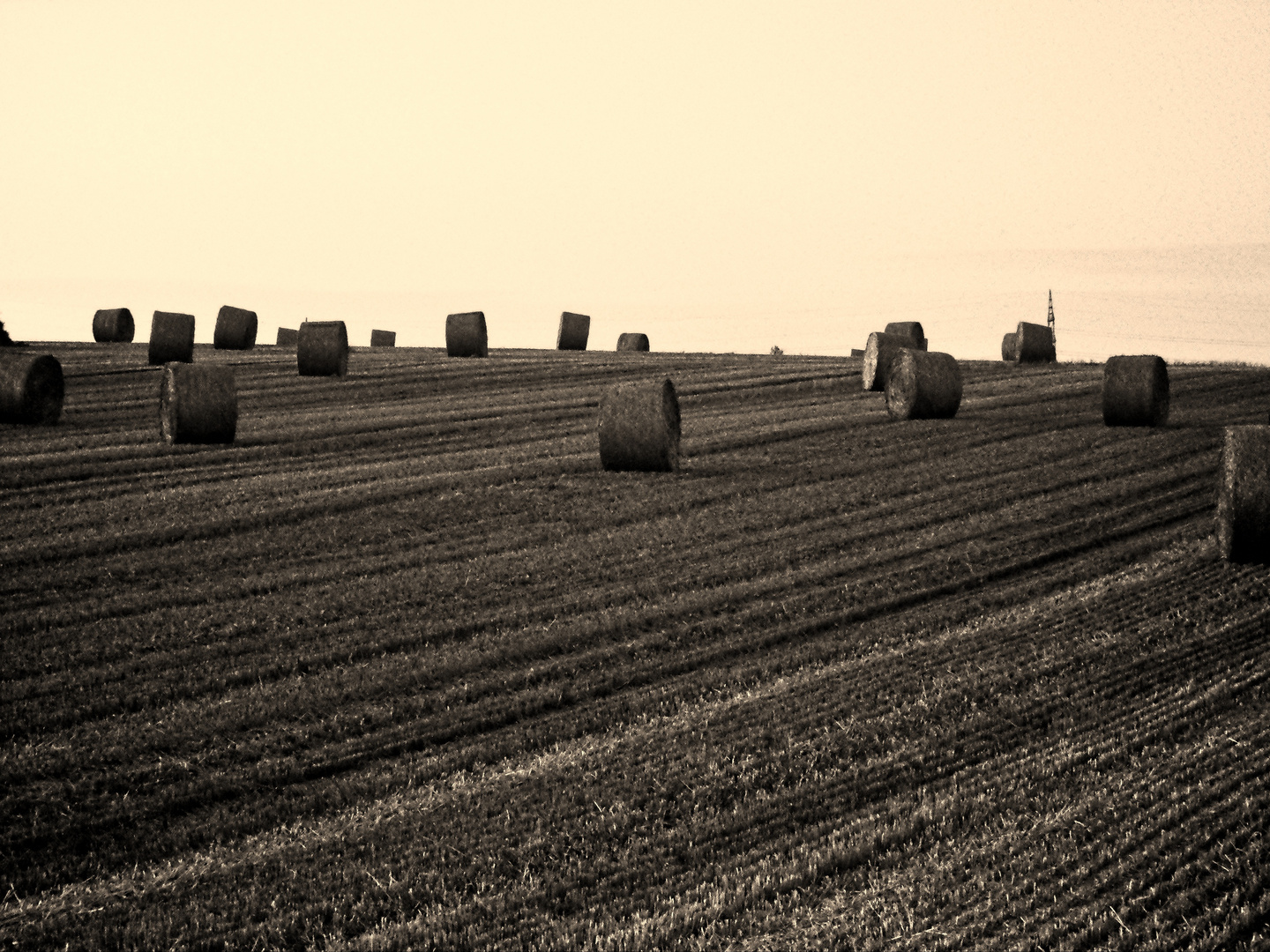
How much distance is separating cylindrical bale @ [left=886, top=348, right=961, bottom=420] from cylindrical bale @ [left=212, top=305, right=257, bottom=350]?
21263 mm

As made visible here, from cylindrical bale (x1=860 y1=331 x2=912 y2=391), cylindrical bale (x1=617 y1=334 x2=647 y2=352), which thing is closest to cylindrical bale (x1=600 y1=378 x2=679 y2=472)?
cylindrical bale (x1=860 y1=331 x2=912 y2=391)

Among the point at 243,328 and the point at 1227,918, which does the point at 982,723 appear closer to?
the point at 1227,918

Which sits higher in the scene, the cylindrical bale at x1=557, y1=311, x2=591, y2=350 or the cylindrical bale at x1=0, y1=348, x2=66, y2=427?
the cylindrical bale at x1=557, y1=311, x2=591, y2=350

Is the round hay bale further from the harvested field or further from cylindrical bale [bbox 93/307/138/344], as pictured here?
cylindrical bale [bbox 93/307/138/344]

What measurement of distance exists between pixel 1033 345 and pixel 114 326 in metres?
27.8

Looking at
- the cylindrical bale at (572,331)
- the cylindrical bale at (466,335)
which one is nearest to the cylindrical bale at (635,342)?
the cylindrical bale at (572,331)

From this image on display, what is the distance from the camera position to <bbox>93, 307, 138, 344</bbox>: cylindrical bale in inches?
1553

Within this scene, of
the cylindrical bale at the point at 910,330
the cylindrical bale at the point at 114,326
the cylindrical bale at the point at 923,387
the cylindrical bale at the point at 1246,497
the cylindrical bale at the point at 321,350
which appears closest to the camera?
the cylindrical bale at the point at 1246,497

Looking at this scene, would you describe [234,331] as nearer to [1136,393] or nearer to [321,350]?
[321,350]

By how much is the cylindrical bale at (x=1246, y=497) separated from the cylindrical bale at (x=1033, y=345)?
23799mm

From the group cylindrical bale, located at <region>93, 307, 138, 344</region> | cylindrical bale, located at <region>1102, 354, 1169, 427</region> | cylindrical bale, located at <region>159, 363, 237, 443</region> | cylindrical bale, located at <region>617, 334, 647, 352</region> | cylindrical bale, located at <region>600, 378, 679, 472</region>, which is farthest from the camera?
cylindrical bale, located at <region>617, 334, 647, 352</region>

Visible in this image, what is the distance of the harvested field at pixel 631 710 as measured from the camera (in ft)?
19.7

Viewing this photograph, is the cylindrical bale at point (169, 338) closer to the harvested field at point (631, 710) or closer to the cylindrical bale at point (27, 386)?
the cylindrical bale at point (27, 386)

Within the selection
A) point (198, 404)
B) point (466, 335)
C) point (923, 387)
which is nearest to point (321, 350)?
point (466, 335)
